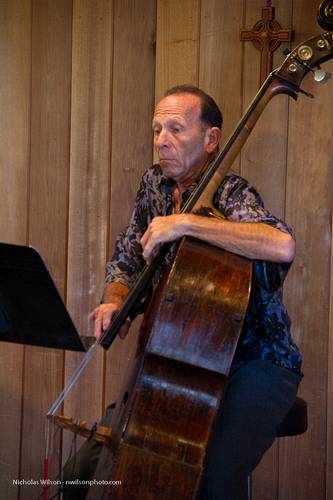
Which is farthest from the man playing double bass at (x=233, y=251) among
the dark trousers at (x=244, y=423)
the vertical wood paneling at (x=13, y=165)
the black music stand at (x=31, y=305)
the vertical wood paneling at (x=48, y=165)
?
the vertical wood paneling at (x=13, y=165)

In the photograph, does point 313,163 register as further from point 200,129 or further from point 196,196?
point 196,196

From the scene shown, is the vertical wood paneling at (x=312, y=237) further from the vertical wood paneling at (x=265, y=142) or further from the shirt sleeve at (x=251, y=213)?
the shirt sleeve at (x=251, y=213)

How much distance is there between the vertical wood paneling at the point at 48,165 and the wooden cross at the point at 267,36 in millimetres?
723

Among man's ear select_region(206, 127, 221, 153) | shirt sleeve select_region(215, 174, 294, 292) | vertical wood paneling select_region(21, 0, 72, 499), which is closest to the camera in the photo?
shirt sleeve select_region(215, 174, 294, 292)

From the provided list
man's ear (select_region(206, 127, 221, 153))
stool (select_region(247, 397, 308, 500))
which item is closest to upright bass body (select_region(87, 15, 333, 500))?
stool (select_region(247, 397, 308, 500))

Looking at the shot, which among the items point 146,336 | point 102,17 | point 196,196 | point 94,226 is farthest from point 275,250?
point 102,17

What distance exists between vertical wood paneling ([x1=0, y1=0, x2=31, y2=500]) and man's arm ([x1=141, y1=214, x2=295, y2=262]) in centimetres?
112

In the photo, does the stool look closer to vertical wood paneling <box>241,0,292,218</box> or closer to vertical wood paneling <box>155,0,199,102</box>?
vertical wood paneling <box>241,0,292,218</box>

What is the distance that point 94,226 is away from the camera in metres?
2.89

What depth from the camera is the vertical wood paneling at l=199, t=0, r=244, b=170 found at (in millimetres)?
2703

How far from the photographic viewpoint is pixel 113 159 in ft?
9.37

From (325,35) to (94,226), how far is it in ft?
3.81

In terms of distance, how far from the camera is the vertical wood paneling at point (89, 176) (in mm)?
2857

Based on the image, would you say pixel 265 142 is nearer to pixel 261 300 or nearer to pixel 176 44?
pixel 176 44
